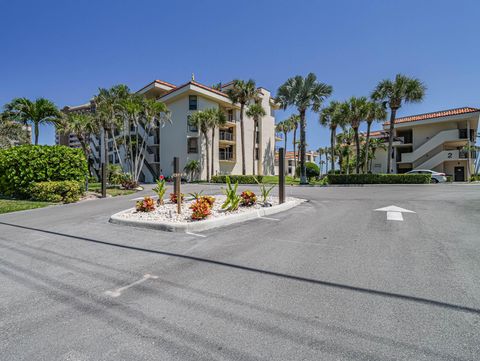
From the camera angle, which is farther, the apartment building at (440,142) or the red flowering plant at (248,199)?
the apartment building at (440,142)

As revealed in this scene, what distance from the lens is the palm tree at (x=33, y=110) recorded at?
21.1 metres

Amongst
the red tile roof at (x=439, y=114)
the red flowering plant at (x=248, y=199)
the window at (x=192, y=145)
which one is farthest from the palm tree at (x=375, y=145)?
the red flowering plant at (x=248, y=199)

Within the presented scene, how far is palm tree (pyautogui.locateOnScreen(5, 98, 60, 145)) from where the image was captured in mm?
21078

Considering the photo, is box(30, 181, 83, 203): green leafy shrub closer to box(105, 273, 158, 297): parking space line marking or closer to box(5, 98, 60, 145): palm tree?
box(5, 98, 60, 145): palm tree

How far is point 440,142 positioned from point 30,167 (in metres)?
42.8

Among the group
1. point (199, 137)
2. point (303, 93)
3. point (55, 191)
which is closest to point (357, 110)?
point (303, 93)

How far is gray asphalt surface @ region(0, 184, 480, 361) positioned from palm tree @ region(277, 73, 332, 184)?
75.7 feet

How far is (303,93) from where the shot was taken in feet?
90.0

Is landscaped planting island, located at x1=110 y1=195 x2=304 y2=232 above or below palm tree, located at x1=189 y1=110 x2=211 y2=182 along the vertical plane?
below

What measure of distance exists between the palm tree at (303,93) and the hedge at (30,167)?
20.9m

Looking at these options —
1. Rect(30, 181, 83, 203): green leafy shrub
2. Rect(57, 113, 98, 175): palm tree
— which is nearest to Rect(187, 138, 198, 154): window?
Rect(57, 113, 98, 175): palm tree

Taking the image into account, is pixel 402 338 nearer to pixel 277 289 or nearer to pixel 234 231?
pixel 277 289

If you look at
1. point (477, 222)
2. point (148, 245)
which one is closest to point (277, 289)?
point (148, 245)

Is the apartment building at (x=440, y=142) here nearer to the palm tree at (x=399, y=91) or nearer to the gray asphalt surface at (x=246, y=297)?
the palm tree at (x=399, y=91)
